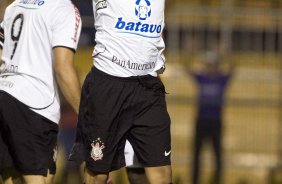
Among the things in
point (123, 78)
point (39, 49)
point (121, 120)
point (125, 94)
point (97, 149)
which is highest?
point (39, 49)

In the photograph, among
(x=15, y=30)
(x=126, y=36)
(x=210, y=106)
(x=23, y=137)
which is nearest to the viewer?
(x=126, y=36)

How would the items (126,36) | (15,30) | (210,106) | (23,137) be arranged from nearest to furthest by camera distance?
(126,36) → (23,137) → (15,30) → (210,106)

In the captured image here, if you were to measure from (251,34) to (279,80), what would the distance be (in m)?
0.87

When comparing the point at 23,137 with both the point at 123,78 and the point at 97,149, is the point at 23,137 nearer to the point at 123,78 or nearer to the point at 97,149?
the point at 97,149

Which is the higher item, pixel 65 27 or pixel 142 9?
pixel 142 9

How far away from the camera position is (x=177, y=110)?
1324 centimetres

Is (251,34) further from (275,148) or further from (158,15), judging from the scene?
(158,15)

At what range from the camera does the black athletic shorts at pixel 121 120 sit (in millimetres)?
6633

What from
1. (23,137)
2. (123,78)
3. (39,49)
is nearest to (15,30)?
(39,49)

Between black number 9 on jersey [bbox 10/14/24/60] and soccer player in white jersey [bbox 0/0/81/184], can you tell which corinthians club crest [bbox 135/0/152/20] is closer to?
soccer player in white jersey [bbox 0/0/81/184]

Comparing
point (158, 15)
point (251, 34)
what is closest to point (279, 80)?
point (251, 34)

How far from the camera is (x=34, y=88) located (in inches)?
266

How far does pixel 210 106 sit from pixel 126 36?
6072mm

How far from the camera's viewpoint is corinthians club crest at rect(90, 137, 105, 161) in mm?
6645
